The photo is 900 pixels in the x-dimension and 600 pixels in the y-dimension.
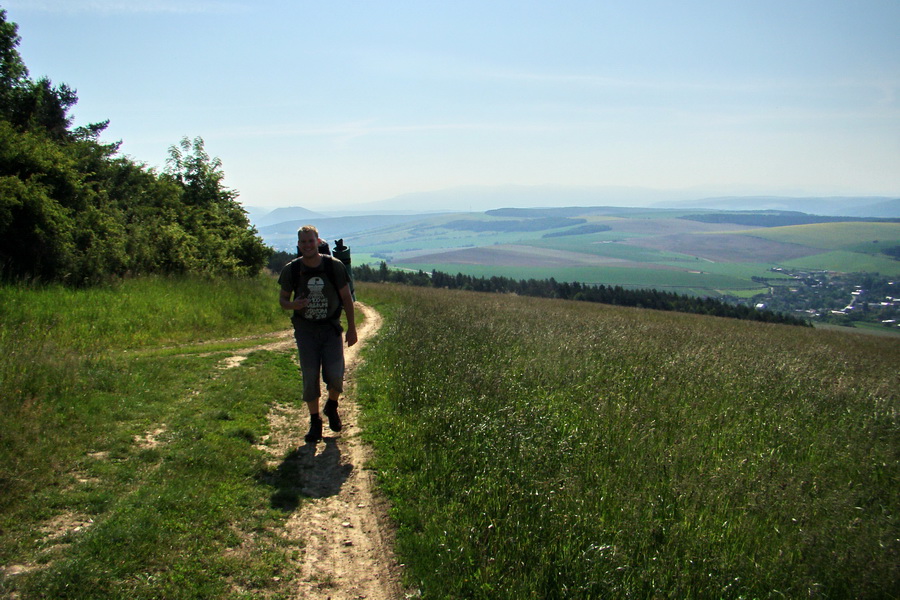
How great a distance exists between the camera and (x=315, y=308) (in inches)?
250

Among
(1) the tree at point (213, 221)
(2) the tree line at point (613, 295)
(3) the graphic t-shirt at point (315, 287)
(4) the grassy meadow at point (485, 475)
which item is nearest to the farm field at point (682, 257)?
(2) the tree line at point (613, 295)

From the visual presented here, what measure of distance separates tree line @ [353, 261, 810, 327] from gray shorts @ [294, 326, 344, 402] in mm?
29845

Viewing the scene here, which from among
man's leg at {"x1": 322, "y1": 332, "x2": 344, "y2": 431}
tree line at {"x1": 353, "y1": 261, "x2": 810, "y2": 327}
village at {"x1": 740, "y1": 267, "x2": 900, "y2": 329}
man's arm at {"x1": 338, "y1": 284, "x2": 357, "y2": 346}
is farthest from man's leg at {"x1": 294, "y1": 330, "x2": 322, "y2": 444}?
village at {"x1": 740, "y1": 267, "x2": 900, "y2": 329}

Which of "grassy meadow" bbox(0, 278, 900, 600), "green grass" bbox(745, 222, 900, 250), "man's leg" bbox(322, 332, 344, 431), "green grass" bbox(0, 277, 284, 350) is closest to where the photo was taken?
"grassy meadow" bbox(0, 278, 900, 600)

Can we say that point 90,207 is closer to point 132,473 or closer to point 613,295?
point 132,473

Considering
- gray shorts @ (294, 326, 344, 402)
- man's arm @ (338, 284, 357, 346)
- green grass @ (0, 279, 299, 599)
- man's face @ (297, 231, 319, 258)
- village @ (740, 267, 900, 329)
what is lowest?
village @ (740, 267, 900, 329)

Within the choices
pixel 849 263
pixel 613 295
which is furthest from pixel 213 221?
pixel 849 263

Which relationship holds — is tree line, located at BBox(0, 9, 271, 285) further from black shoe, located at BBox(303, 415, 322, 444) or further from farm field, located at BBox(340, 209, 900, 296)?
farm field, located at BBox(340, 209, 900, 296)

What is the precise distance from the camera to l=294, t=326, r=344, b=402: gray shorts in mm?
6500

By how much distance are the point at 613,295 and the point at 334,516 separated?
40446 mm

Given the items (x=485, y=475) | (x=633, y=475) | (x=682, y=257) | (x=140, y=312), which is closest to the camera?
(x=485, y=475)

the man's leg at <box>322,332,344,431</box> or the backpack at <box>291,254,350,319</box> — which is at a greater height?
the backpack at <box>291,254,350,319</box>

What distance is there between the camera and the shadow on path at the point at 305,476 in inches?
196

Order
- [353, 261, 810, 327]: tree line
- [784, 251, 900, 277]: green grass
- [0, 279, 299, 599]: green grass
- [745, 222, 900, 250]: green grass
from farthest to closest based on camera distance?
1. [745, 222, 900, 250]: green grass
2. [784, 251, 900, 277]: green grass
3. [353, 261, 810, 327]: tree line
4. [0, 279, 299, 599]: green grass
